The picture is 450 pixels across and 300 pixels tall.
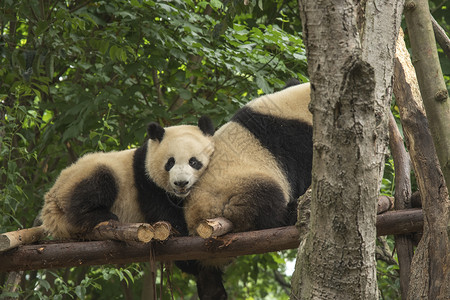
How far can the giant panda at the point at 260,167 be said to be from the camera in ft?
13.5

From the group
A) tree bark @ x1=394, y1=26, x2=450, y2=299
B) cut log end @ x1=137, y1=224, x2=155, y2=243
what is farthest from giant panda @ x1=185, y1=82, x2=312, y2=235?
tree bark @ x1=394, y1=26, x2=450, y2=299

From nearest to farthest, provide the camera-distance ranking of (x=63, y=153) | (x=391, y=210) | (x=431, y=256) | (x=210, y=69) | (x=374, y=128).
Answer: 1. (x=374, y=128)
2. (x=431, y=256)
3. (x=391, y=210)
4. (x=210, y=69)
5. (x=63, y=153)

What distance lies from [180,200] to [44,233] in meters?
1.08

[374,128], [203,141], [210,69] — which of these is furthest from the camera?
[210,69]

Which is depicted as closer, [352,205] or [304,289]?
[352,205]

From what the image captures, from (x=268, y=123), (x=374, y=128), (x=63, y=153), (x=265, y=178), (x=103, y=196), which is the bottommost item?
(x=63, y=153)

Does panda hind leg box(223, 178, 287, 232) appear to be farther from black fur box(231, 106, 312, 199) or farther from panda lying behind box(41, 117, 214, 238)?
panda lying behind box(41, 117, 214, 238)

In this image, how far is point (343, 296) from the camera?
2.60m

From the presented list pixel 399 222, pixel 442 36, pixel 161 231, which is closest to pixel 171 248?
pixel 161 231

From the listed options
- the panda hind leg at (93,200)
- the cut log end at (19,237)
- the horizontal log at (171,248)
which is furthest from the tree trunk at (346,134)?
the cut log end at (19,237)

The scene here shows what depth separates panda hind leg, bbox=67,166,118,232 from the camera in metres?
4.23

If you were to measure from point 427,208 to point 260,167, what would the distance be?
124cm

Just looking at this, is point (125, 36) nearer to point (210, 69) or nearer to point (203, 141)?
point (210, 69)

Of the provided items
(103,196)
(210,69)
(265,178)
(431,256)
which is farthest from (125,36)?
(431,256)
